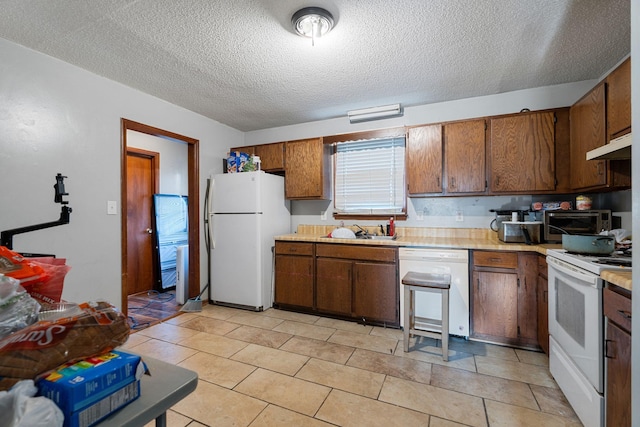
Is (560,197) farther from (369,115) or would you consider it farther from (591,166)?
(369,115)

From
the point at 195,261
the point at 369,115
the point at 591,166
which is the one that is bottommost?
the point at 195,261

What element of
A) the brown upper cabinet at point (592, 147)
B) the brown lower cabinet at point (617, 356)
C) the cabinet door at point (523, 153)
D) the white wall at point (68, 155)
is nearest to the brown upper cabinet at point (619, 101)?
the brown upper cabinet at point (592, 147)

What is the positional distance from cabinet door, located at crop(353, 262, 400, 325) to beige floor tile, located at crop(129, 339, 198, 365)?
166cm

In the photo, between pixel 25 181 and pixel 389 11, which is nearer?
pixel 389 11

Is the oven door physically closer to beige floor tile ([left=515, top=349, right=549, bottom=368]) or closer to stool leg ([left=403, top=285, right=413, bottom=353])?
beige floor tile ([left=515, top=349, right=549, bottom=368])

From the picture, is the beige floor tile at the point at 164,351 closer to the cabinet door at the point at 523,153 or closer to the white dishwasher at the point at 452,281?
the white dishwasher at the point at 452,281

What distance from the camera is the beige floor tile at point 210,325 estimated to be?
2.89 metres

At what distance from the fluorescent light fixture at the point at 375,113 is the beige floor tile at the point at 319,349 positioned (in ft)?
8.58

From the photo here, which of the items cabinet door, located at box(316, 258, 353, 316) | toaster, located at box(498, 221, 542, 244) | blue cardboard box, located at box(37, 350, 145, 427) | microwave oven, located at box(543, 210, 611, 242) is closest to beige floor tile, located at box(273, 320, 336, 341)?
cabinet door, located at box(316, 258, 353, 316)

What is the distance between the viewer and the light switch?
108 inches

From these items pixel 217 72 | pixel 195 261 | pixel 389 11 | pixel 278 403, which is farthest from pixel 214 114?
pixel 278 403

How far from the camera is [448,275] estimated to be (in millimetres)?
2592

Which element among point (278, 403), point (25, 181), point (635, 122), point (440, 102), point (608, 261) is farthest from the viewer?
point (440, 102)

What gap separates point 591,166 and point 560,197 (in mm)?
646
